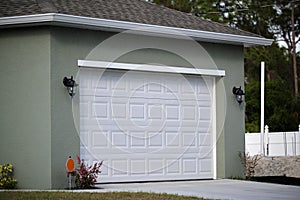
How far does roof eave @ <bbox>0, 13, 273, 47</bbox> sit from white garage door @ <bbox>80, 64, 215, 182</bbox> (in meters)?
0.92

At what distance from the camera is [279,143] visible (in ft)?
82.3

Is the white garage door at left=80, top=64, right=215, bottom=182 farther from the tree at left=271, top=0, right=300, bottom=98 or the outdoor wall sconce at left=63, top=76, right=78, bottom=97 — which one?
the tree at left=271, top=0, right=300, bottom=98

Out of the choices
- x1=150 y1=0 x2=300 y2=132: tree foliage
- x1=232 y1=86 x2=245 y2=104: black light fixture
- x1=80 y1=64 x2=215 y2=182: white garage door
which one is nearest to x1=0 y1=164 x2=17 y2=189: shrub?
x1=80 y1=64 x2=215 y2=182: white garage door

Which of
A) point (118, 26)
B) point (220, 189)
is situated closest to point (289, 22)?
point (118, 26)

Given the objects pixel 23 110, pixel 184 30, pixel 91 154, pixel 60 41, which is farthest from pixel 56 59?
pixel 184 30

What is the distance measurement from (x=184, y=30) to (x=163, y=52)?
2.16ft

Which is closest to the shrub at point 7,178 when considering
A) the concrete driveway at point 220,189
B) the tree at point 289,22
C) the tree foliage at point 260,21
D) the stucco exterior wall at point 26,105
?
the stucco exterior wall at point 26,105

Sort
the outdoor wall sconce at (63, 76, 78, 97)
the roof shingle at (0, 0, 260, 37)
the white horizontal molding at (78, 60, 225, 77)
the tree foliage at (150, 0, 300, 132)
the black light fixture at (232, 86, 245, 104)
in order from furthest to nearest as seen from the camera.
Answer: the tree foliage at (150, 0, 300, 132)
the black light fixture at (232, 86, 245, 104)
the white horizontal molding at (78, 60, 225, 77)
the roof shingle at (0, 0, 260, 37)
the outdoor wall sconce at (63, 76, 78, 97)

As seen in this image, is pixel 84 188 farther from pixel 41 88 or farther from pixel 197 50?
pixel 197 50

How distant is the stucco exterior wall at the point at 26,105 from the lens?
1274 cm

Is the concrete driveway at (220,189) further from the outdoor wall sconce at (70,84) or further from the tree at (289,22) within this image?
the tree at (289,22)

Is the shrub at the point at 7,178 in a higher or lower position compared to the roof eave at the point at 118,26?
lower

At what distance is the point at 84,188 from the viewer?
12.7m

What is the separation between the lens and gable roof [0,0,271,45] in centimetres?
1300
